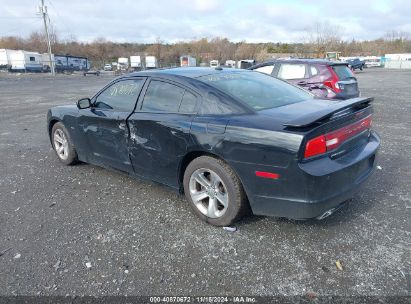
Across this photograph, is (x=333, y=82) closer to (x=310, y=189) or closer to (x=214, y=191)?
(x=214, y=191)

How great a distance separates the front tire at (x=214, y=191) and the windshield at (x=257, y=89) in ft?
2.30

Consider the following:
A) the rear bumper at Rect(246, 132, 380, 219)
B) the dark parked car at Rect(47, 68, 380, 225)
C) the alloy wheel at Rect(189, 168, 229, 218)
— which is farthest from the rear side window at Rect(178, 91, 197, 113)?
the rear bumper at Rect(246, 132, 380, 219)

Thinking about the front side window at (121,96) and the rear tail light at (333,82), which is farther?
the rear tail light at (333,82)

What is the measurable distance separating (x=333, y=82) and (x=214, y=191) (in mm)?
5865

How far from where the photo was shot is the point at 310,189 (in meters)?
2.77

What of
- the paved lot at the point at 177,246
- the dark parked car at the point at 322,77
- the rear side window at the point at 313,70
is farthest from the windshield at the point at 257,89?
the rear side window at the point at 313,70

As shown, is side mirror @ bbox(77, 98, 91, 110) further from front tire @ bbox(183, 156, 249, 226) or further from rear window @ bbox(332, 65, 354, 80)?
rear window @ bbox(332, 65, 354, 80)

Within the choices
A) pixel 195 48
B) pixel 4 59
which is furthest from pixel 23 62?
pixel 195 48

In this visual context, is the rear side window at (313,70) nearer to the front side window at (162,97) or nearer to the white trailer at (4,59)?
the front side window at (162,97)

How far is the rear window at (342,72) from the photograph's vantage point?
27.0ft

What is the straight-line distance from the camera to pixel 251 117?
3094mm

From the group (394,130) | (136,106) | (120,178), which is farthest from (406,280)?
(394,130)

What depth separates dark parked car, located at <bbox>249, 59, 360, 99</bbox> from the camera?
317 inches

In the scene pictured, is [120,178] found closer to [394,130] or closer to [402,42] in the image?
[394,130]
